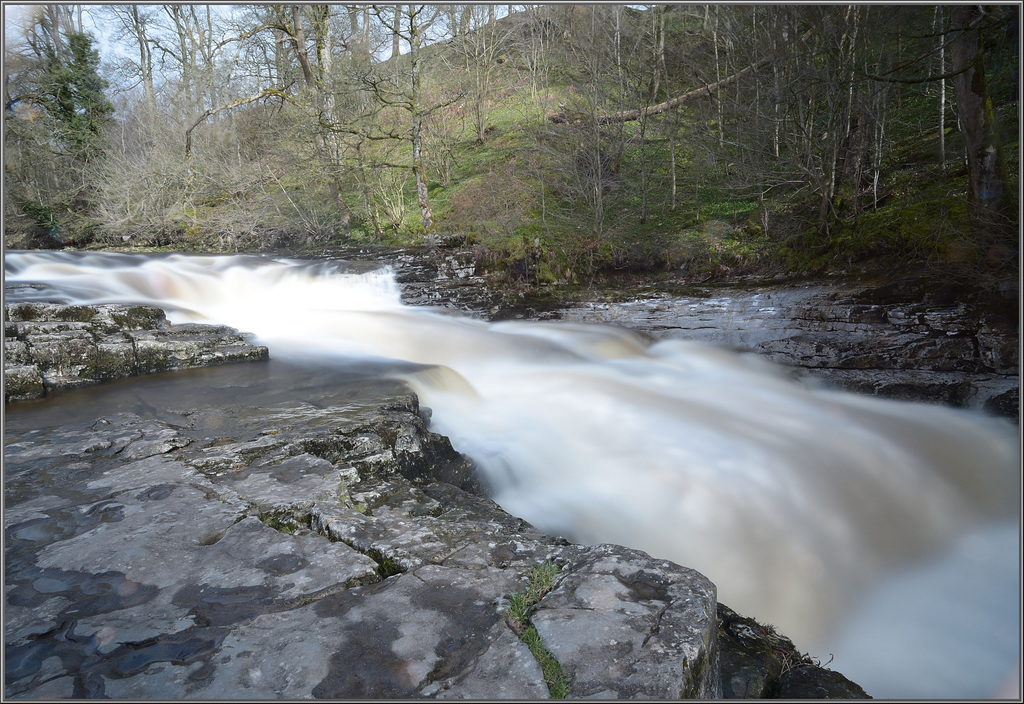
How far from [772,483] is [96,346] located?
20.2ft

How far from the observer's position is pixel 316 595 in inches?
76.7

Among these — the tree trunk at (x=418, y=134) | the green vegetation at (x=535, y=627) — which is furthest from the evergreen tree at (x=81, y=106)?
the green vegetation at (x=535, y=627)

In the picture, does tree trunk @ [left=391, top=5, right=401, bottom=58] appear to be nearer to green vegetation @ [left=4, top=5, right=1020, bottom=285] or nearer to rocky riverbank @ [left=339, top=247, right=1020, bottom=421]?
green vegetation @ [left=4, top=5, right=1020, bottom=285]

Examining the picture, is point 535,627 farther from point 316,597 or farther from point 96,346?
point 96,346

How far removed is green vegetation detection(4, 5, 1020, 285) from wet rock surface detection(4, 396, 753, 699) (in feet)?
12.8

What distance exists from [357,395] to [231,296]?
20.2 ft

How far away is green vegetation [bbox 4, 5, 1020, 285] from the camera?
24.1 feet

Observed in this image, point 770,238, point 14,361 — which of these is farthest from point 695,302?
point 14,361

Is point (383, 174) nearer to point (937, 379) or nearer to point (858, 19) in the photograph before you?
point (858, 19)

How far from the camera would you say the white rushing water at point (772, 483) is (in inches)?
126

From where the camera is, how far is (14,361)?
15.4 feet

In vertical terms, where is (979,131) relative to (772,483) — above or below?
above

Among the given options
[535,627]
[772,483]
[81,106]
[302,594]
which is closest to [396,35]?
[81,106]

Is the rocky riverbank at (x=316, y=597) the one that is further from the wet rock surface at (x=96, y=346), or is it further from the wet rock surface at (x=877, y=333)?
the wet rock surface at (x=877, y=333)
